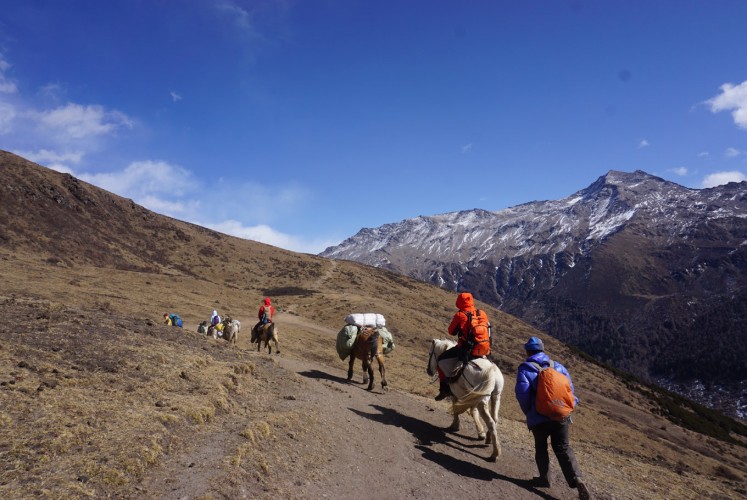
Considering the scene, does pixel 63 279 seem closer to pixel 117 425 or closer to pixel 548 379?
pixel 117 425

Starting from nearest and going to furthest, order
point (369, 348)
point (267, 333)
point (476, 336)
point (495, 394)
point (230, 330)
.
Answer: point (495, 394) < point (476, 336) < point (369, 348) < point (267, 333) < point (230, 330)

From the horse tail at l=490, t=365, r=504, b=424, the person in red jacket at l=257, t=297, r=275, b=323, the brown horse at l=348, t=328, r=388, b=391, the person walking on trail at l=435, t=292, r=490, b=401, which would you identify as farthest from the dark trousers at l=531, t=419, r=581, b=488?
the person in red jacket at l=257, t=297, r=275, b=323

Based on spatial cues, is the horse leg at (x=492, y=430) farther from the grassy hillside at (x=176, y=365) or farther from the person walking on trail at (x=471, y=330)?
the grassy hillside at (x=176, y=365)

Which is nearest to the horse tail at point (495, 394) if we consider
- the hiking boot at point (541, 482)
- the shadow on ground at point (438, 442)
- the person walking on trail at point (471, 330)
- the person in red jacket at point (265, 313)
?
the person walking on trail at point (471, 330)

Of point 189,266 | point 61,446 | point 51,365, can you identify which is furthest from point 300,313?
point 61,446

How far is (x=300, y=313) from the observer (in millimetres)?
50531

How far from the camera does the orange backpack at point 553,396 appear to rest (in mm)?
7973

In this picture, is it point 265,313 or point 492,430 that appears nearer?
point 492,430

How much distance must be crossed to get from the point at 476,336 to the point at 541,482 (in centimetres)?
312

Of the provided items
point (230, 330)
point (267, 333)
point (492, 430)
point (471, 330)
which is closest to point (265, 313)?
point (267, 333)

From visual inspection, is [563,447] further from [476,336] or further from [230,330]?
[230,330]

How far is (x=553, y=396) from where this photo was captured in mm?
7980

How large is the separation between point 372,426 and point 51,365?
6.82m

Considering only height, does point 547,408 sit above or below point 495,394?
above
